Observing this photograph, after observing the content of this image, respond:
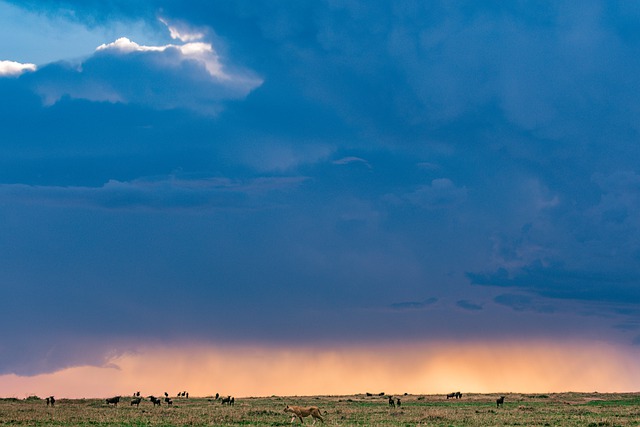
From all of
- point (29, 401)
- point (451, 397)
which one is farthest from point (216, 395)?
point (451, 397)

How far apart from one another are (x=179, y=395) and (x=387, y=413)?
46.2m

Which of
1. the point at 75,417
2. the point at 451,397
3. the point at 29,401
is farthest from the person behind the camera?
the point at 451,397

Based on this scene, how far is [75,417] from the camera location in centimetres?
4991

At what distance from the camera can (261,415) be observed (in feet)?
171

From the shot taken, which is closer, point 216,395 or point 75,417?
point 75,417

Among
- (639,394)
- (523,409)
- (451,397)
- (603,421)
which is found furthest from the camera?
(639,394)

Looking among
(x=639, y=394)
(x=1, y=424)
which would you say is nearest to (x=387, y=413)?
(x=1, y=424)

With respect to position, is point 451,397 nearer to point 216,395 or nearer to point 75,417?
point 216,395

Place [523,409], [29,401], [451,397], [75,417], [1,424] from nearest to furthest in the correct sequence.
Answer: [1,424] → [75,417] → [523,409] → [29,401] → [451,397]

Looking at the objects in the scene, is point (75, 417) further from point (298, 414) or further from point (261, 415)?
point (298, 414)

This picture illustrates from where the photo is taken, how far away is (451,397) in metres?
90.4

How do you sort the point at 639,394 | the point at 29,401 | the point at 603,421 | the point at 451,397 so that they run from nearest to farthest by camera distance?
the point at 603,421 → the point at 29,401 → the point at 451,397 → the point at 639,394

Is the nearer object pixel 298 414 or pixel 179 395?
pixel 298 414

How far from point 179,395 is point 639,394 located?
64109mm
